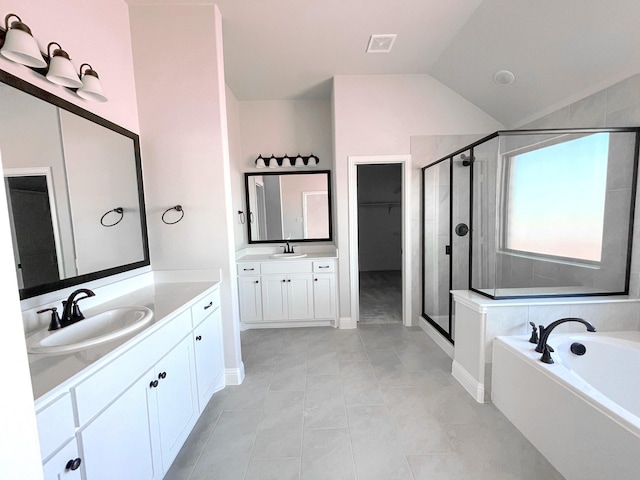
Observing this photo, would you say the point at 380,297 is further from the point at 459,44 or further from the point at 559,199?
the point at 459,44

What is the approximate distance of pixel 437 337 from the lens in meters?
2.91

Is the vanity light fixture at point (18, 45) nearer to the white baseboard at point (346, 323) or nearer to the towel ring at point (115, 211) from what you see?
the towel ring at point (115, 211)

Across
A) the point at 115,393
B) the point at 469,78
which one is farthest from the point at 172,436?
the point at 469,78

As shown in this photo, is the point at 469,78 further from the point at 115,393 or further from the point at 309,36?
the point at 115,393

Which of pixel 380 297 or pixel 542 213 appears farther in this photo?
pixel 380 297

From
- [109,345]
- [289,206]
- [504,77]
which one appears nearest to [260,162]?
[289,206]

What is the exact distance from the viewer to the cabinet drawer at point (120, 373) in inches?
37.3

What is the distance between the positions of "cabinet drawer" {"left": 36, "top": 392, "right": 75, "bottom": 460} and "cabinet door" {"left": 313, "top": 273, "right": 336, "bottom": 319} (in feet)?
8.35

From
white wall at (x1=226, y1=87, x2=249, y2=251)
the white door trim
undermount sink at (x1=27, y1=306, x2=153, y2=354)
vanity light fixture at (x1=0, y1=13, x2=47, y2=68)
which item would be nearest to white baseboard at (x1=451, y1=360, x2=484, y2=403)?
the white door trim

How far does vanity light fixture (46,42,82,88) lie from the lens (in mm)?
1364

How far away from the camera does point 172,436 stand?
Answer: 1457 millimetres

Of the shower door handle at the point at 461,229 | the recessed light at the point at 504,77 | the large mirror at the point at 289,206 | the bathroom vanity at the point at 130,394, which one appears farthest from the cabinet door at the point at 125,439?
the recessed light at the point at 504,77

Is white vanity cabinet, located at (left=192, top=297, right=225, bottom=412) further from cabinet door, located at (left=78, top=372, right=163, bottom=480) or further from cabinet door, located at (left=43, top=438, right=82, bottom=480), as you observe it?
cabinet door, located at (left=43, top=438, right=82, bottom=480)

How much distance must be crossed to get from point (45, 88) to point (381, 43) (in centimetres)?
256
